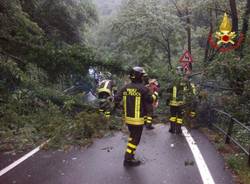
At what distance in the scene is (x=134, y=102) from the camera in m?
7.35

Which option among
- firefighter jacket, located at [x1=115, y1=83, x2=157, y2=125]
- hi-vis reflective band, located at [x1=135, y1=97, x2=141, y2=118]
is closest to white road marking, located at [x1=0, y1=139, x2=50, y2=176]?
firefighter jacket, located at [x1=115, y1=83, x2=157, y2=125]

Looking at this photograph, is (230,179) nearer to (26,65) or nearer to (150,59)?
(26,65)

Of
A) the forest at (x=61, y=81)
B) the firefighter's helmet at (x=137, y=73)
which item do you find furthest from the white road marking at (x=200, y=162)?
the firefighter's helmet at (x=137, y=73)

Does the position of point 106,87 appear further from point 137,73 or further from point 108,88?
point 137,73

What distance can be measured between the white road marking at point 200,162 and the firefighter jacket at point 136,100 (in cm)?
156

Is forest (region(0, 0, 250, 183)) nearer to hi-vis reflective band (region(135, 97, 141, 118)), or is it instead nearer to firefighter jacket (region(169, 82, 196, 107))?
firefighter jacket (region(169, 82, 196, 107))

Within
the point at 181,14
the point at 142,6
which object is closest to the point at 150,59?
the point at 142,6

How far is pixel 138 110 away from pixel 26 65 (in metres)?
4.14

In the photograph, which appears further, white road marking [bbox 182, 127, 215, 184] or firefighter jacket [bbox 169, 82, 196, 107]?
firefighter jacket [bbox 169, 82, 196, 107]

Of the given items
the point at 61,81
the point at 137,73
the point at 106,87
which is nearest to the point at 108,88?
the point at 106,87

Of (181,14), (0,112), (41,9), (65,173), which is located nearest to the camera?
(65,173)

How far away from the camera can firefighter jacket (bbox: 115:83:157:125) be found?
7.30m

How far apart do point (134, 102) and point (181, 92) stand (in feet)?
10.9

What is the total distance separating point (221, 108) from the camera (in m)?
11.2
